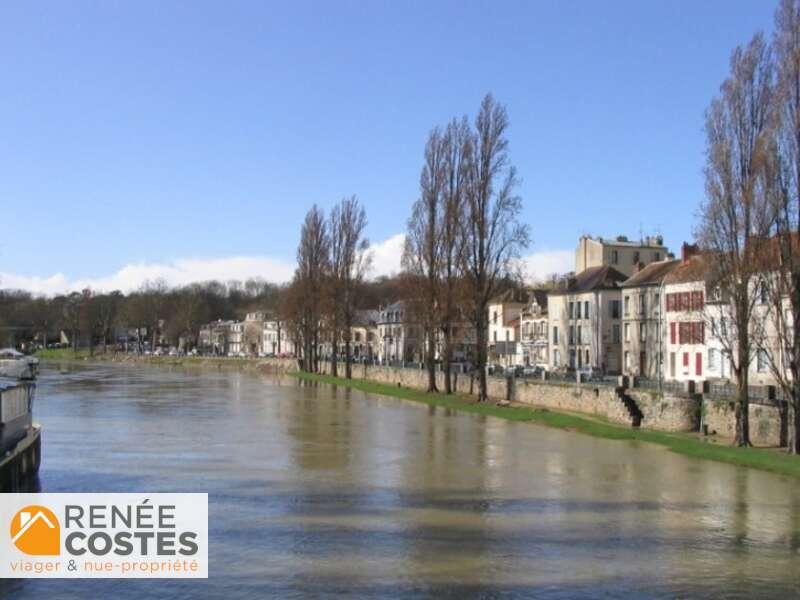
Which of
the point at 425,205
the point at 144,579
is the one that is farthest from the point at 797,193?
the point at 425,205

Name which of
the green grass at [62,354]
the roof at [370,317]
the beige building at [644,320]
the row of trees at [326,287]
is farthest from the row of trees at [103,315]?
the beige building at [644,320]

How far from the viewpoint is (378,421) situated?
41406 millimetres

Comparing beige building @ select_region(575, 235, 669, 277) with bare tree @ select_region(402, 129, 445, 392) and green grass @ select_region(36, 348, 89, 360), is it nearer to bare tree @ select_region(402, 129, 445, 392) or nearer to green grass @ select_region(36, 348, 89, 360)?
bare tree @ select_region(402, 129, 445, 392)

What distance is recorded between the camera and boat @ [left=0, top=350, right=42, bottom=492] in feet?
63.5

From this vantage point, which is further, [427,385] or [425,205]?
[427,385]

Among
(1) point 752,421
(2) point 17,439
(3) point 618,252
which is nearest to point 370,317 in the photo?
(3) point 618,252

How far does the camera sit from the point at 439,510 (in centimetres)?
1934

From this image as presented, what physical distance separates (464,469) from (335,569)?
39.2ft

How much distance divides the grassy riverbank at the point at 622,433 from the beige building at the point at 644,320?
50.4 ft

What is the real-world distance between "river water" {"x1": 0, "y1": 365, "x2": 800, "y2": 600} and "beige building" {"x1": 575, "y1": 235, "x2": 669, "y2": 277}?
133 feet

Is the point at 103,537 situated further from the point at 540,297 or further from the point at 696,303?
the point at 540,297

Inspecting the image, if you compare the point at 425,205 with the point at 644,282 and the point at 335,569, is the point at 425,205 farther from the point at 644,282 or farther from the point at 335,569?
the point at 335,569

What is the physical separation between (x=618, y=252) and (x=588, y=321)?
10.2 metres

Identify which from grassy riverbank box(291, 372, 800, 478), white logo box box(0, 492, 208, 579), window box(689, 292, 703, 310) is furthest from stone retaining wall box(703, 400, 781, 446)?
white logo box box(0, 492, 208, 579)
